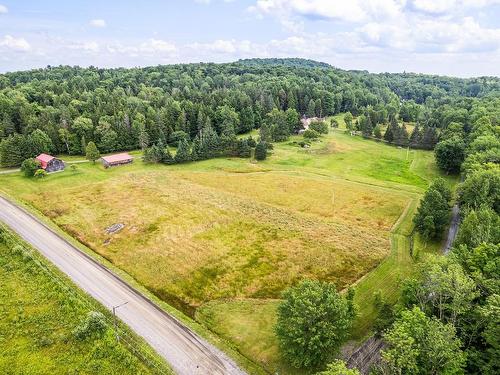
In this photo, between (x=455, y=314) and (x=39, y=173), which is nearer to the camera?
(x=455, y=314)

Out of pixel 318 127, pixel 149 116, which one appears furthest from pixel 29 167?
pixel 318 127

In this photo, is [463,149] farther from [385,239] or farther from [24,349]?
[24,349]

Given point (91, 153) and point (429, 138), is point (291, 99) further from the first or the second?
point (91, 153)

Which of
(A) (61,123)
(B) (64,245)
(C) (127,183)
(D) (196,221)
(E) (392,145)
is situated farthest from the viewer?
(E) (392,145)

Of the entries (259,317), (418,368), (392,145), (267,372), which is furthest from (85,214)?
(392,145)

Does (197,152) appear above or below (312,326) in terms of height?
below

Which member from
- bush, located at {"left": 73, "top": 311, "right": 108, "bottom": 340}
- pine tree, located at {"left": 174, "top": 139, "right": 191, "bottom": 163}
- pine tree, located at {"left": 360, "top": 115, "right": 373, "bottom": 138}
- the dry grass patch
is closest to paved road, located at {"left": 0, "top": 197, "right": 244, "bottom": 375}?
bush, located at {"left": 73, "top": 311, "right": 108, "bottom": 340}

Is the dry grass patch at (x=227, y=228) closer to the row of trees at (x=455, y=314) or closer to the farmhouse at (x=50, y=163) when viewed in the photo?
the farmhouse at (x=50, y=163)
